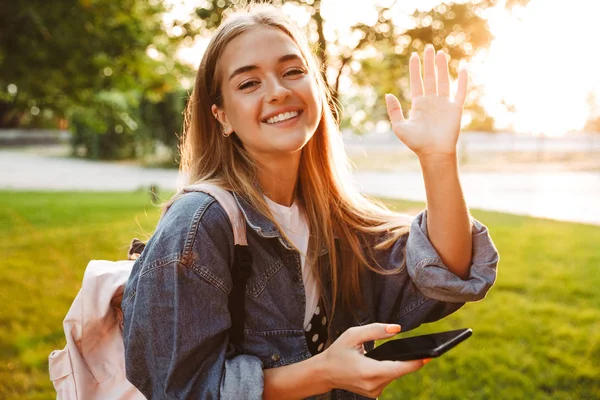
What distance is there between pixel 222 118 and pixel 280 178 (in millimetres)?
Answer: 274

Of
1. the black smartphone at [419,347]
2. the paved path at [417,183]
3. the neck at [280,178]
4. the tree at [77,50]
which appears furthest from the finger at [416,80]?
the paved path at [417,183]

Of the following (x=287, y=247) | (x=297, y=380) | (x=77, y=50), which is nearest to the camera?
(x=297, y=380)

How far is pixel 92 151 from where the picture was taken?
25422 millimetres

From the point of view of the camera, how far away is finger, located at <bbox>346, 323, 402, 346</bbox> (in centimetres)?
133

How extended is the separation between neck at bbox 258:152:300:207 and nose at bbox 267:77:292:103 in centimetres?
23

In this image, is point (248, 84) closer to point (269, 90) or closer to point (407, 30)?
point (269, 90)

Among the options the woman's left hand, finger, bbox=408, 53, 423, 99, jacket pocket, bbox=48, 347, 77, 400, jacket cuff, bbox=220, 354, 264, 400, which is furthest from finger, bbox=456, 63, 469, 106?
jacket pocket, bbox=48, 347, 77, 400

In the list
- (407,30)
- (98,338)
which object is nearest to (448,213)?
(98,338)

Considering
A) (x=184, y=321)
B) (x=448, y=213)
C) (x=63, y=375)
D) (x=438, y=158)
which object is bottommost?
(x=63, y=375)

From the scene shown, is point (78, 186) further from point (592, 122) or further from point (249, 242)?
point (592, 122)

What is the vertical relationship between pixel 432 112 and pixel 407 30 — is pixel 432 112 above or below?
below

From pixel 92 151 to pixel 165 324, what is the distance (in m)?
25.7

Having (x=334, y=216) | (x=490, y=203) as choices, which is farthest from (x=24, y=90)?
(x=490, y=203)

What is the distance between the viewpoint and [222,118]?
6.25ft
